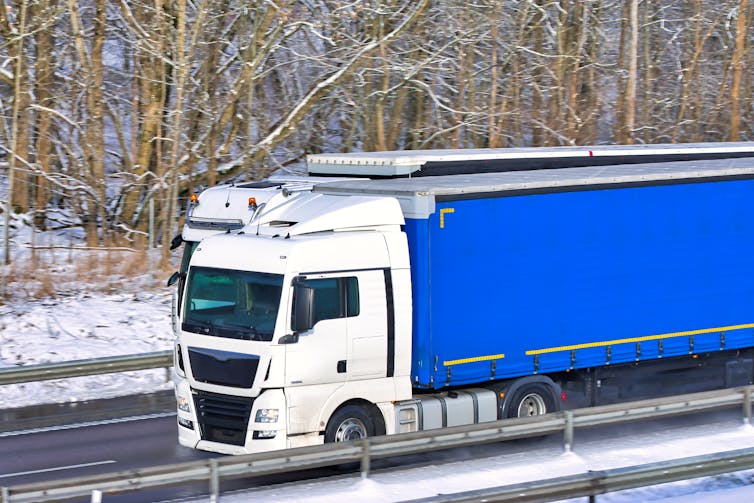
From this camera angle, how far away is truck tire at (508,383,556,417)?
12603 mm

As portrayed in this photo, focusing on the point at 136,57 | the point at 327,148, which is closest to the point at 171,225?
the point at 136,57

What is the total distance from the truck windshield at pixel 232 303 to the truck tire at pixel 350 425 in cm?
121

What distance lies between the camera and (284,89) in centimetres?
2734

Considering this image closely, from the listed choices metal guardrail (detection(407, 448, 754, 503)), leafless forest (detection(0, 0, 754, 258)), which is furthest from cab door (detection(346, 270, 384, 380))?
leafless forest (detection(0, 0, 754, 258))

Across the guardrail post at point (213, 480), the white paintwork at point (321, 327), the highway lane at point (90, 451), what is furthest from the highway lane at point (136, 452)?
the guardrail post at point (213, 480)

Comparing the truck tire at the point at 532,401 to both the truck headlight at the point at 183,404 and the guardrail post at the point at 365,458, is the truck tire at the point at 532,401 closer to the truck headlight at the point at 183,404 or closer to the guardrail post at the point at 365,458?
the guardrail post at the point at 365,458

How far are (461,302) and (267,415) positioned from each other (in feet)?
8.16

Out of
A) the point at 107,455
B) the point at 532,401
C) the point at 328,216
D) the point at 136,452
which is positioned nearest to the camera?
the point at 328,216

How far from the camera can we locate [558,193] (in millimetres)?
12688

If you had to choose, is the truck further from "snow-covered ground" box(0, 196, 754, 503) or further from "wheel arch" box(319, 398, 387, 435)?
"snow-covered ground" box(0, 196, 754, 503)

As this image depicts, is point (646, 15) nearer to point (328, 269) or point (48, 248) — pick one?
point (48, 248)

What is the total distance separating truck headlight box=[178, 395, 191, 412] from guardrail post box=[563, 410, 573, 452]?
389 cm

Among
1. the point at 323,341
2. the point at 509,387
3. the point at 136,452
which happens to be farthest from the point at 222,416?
the point at 509,387

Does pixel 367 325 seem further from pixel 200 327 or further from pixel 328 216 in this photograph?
pixel 200 327
